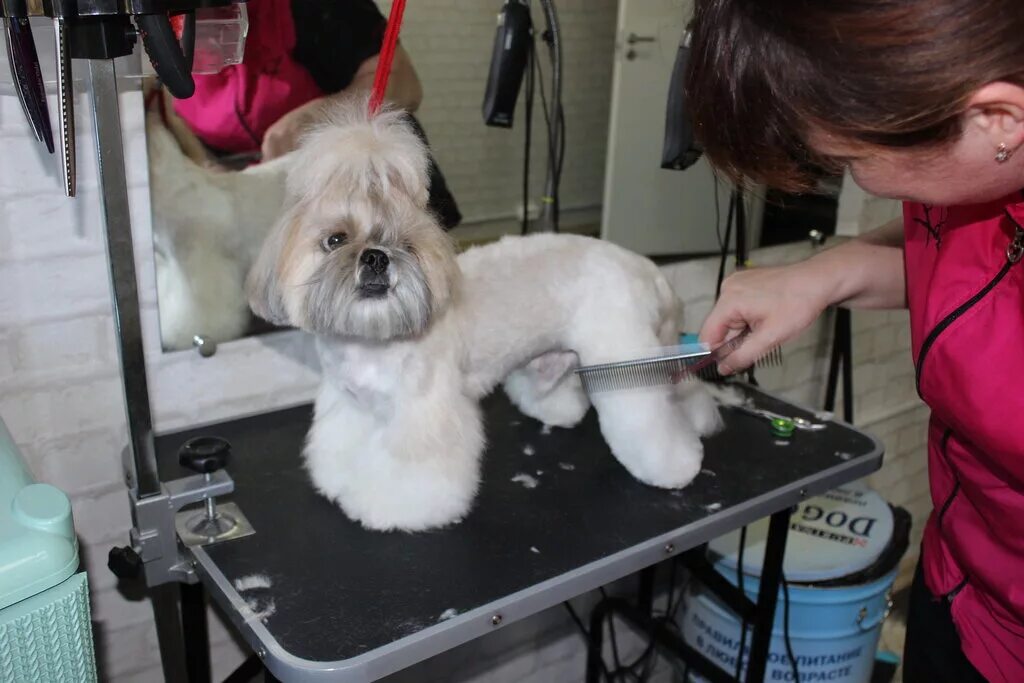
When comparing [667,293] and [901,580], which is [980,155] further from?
[901,580]

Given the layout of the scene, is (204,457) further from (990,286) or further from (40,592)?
(990,286)

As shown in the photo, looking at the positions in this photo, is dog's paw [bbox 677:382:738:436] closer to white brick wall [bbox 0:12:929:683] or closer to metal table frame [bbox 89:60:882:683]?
metal table frame [bbox 89:60:882:683]

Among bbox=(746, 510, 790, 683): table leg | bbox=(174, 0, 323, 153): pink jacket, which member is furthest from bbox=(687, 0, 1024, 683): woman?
bbox=(174, 0, 323, 153): pink jacket

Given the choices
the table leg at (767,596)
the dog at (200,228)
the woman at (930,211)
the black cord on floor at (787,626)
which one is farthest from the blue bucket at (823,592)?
the dog at (200,228)

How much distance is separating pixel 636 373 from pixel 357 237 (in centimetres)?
43

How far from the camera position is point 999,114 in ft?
2.06

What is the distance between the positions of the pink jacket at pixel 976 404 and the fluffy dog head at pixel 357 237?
0.52 m

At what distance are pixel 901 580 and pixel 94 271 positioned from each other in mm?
2346

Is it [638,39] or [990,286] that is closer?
[990,286]

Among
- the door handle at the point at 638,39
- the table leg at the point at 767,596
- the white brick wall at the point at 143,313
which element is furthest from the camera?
the door handle at the point at 638,39

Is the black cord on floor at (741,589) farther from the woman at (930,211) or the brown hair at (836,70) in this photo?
the brown hair at (836,70)

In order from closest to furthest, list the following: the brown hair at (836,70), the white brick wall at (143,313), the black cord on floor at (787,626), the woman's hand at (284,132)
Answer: the brown hair at (836,70) → the white brick wall at (143,313) → the woman's hand at (284,132) → the black cord on floor at (787,626)

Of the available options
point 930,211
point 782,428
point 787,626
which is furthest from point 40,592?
point 787,626

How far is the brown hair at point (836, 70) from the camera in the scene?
580 mm
